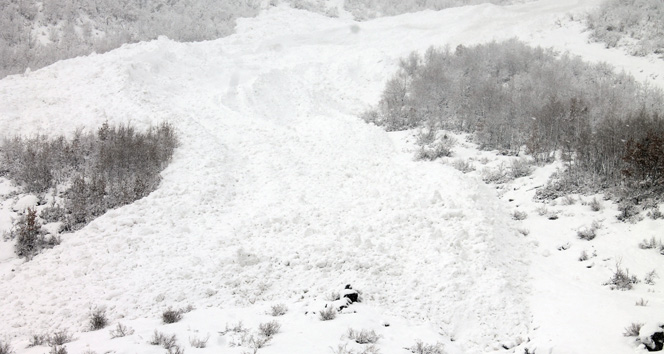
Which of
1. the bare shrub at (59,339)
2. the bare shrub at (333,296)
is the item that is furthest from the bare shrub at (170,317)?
the bare shrub at (333,296)

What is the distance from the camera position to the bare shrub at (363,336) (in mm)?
6098

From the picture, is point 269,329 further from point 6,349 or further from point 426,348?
point 6,349

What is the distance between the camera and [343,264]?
8.45 m

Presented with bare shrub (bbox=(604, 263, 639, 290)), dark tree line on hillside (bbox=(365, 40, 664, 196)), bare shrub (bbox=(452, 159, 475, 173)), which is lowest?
bare shrub (bbox=(604, 263, 639, 290))

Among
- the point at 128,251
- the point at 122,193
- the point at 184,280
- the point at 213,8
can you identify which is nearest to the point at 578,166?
the point at 184,280

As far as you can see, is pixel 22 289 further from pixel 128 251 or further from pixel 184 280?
pixel 184 280

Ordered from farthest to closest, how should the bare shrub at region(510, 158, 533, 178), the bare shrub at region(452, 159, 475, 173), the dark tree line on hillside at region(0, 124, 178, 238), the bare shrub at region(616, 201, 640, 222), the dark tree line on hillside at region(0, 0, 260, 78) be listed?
the dark tree line on hillside at region(0, 0, 260, 78)
the bare shrub at region(452, 159, 475, 173)
the bare shrub at region(510, 158, 533, 178)
the dark tree line on hillside at region(0, 124, 178, 238)
the bare shrub at region(616, 201, 640, 222)

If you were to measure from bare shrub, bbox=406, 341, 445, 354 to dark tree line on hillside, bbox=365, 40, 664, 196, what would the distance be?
6.10 m

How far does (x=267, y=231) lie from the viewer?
9.72m

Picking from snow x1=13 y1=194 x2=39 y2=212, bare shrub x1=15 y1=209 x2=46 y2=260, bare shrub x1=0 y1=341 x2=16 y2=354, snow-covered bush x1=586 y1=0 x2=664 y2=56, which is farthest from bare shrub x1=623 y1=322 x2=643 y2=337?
snow-covered bush x1=586 y1=0 x2=664 y2=56

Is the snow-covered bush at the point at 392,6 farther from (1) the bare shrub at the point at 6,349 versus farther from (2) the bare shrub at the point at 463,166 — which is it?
(1) the bare shrub at the point at 6,349

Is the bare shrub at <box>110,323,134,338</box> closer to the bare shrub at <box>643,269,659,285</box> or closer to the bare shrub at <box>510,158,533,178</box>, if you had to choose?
the bare shrub at <box>643,269,659,285</box>

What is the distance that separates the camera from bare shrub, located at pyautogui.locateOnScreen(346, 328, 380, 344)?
610 centimetres

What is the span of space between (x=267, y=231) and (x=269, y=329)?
A: 363 cm
